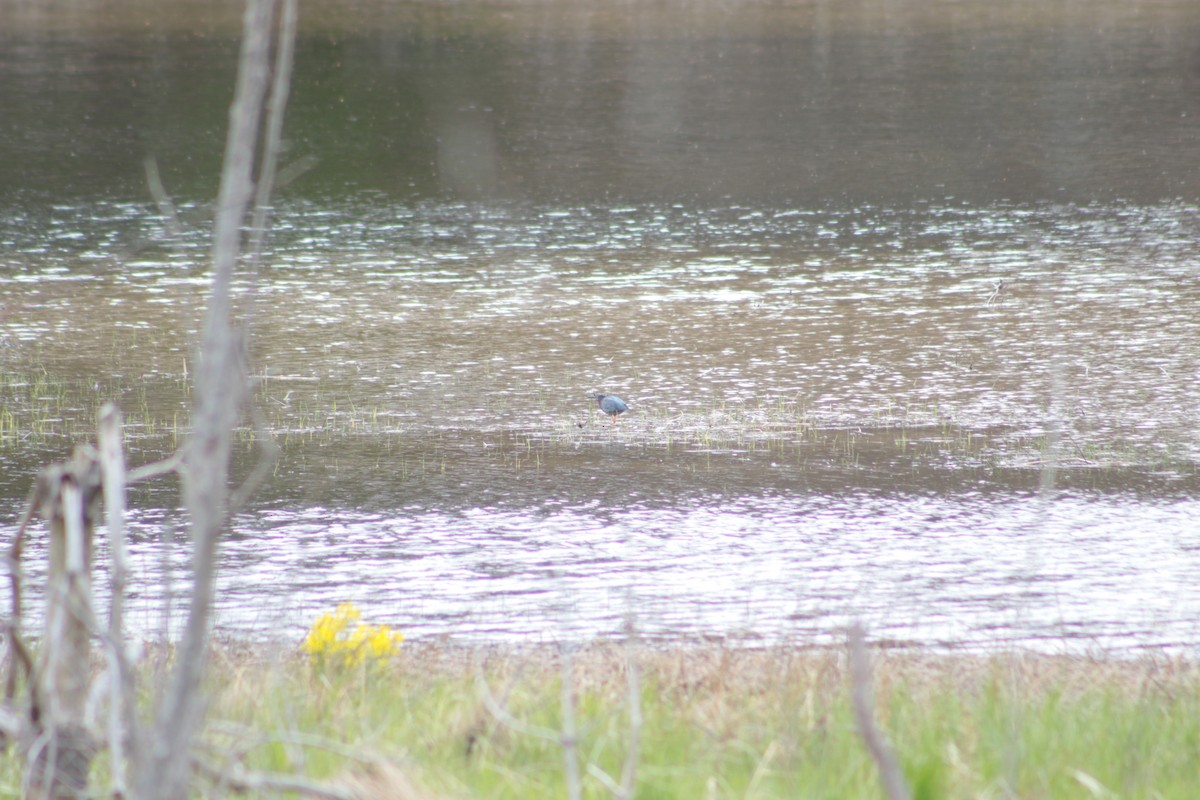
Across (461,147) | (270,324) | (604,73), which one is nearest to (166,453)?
(270,324)

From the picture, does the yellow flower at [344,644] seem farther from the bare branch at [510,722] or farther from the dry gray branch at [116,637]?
the dry gray branch at [116,637]

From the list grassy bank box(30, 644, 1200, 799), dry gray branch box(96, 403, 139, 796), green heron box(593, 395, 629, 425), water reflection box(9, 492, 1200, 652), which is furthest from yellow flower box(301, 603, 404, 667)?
green heron box(593, 395, 629, 425)

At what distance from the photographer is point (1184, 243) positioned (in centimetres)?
2308

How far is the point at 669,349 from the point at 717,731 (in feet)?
41.6

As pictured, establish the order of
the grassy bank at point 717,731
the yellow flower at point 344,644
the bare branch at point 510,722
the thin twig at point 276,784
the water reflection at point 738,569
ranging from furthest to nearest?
the water reflection at point 738,569 → the yellow flower at point 344,644 → the grassy bank at point 717,731 → the bare branch at point 510,722 → the thin twig at point 276,784

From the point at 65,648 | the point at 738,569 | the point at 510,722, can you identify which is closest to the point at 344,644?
the point at 65,648

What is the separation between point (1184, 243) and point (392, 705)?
20.3 meters

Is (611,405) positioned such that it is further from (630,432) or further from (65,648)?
(65,648)

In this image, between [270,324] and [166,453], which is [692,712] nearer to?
[166,453]

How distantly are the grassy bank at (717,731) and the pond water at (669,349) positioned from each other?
446mm

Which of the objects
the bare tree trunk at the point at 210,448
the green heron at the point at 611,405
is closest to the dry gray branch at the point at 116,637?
the bare tree trunk at the point at 210,448

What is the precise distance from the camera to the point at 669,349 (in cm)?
1736

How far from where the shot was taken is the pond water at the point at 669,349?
10273 mm

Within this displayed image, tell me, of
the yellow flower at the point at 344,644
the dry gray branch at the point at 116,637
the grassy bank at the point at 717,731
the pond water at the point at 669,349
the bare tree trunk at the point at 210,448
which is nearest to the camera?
the bare tree trunk at the point at 210,448
